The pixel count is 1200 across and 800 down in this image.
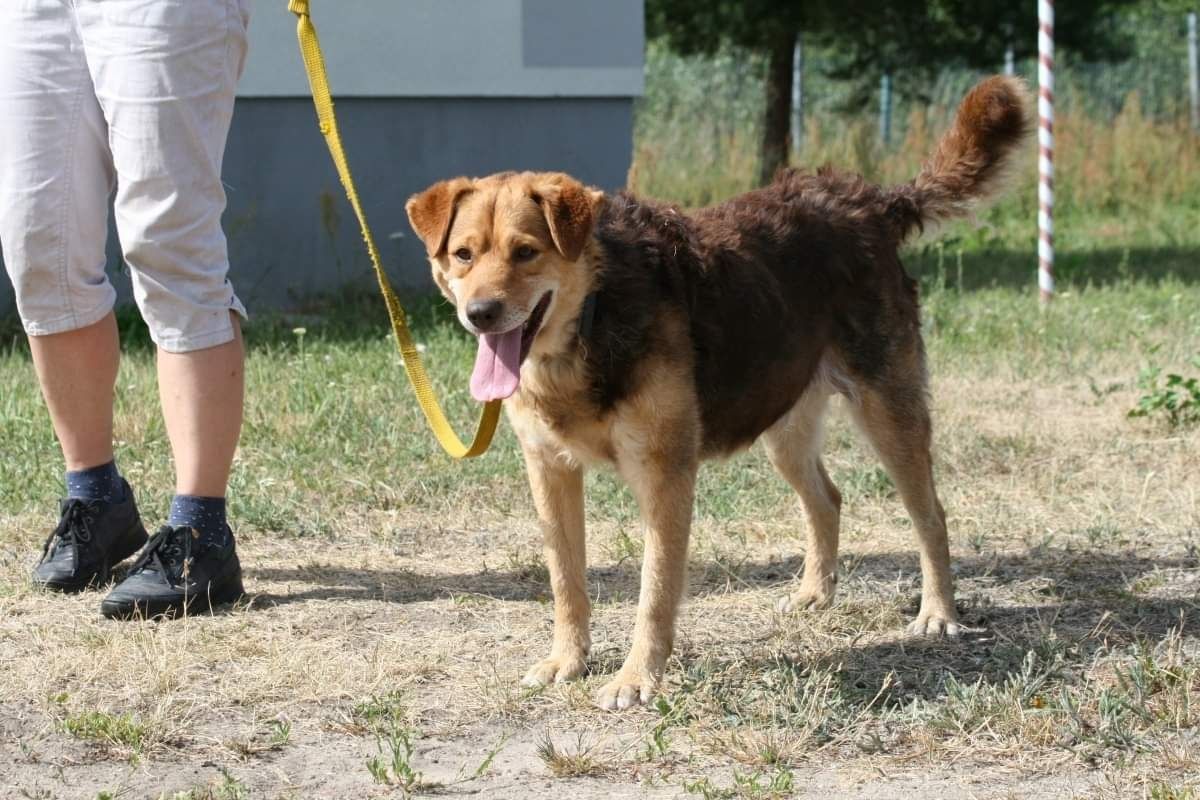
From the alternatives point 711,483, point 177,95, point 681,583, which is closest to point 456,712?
point 681,583

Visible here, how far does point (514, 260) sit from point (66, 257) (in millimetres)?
1428

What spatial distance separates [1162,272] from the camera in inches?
463

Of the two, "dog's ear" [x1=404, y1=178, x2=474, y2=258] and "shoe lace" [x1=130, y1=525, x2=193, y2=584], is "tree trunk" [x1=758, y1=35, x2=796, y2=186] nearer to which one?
"shoe lace" [x1=130, y1=525, x2=193, y2=584]

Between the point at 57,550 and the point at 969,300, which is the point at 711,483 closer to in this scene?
the point at 57,550

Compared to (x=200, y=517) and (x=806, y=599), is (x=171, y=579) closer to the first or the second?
(x=200, y=517)

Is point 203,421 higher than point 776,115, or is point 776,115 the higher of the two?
point 776,115

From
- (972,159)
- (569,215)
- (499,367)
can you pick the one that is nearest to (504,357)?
(499,367)

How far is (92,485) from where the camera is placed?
4.60 m

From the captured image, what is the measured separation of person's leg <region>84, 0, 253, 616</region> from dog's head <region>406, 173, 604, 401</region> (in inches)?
29.9

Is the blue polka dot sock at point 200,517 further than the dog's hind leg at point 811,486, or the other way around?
the dog's hind leg at point 811,486

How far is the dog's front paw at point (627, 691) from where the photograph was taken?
12.2 ft

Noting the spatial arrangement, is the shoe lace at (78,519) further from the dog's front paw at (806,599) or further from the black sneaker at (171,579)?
the dog's front paw at (806,599)

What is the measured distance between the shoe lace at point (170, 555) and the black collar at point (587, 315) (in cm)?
140

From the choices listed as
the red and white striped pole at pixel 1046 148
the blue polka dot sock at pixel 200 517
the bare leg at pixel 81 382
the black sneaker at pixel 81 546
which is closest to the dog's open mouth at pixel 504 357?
the blue polka dot sock at pixel 200 517
